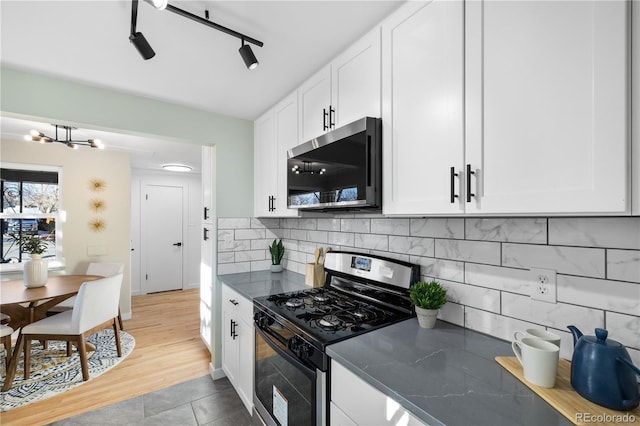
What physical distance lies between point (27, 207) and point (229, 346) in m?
3.48

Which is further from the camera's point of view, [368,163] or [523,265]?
[368,163]

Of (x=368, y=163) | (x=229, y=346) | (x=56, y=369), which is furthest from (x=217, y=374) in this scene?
(x=368, y=163)

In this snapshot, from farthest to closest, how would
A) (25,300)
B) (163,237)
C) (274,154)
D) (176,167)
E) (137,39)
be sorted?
(163,237) → (176,167) → (25,300) → (274,154) → (137,39)

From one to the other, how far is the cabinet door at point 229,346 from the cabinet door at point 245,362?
0.28 ft

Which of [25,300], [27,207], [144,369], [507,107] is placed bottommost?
[144,369]

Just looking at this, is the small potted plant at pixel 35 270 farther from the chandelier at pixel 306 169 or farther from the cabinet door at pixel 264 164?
the chandelier at pixel 306 169

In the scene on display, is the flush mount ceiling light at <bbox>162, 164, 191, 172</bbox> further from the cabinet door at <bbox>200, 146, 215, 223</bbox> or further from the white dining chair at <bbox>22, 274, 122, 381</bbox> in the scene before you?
the white dining chair at <bbox>22, 274, 122, 381</bbox>

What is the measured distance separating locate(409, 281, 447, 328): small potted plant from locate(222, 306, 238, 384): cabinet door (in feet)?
4.63

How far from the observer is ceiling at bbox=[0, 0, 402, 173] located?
4.09ft

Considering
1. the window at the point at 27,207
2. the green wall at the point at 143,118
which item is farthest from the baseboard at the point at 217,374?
the window at the point at 27,207

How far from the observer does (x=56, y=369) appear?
2.63 meters

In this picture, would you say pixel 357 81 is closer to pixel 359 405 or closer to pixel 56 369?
pixel 359 405

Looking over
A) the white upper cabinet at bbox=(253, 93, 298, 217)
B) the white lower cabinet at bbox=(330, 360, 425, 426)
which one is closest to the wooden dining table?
the white upper cabinet at bbox=(253, 93, 298, 217)

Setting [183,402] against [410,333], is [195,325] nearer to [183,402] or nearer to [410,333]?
[183,402]
